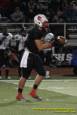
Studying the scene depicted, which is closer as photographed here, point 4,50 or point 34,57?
point 34,57

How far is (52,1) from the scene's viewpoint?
78.8ft

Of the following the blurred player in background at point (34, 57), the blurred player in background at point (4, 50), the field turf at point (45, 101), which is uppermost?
the blurred player in background at point (34, 57)

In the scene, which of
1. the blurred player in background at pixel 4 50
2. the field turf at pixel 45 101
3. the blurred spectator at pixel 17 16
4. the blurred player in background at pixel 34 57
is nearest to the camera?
the field turf at pixel 45 101

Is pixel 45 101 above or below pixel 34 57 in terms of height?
below

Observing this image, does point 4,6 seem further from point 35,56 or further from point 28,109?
point 28,109

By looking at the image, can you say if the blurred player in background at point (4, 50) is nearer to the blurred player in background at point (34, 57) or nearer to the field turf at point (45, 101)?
the field turf at point (45, 101)

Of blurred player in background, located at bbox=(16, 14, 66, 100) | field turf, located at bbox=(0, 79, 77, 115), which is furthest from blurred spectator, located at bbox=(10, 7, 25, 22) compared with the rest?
blurred player in background, located at bbox=(16, 14, 66, 100)

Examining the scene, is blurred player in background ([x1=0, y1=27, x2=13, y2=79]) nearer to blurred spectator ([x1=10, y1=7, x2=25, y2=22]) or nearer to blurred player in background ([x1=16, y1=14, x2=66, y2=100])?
blurred spectator ([x1=10, y1=7, x2=25, y2=22])

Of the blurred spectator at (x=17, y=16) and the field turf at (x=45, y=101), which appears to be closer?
the field turf at (x=45, y=101)

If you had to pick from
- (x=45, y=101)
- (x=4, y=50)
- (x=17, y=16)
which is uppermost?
(x=45, y=101)

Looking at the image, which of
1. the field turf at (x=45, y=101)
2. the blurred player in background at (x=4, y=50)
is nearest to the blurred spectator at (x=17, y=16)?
the blurred player in background at (x=4, y=50)

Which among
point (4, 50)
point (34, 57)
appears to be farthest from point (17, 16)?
point (34, 57)

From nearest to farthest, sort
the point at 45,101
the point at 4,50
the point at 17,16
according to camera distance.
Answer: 1. the point at 45,101
2. the point at 4,50
3. the point at 17,16

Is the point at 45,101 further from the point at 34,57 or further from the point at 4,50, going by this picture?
the point at 4,50
